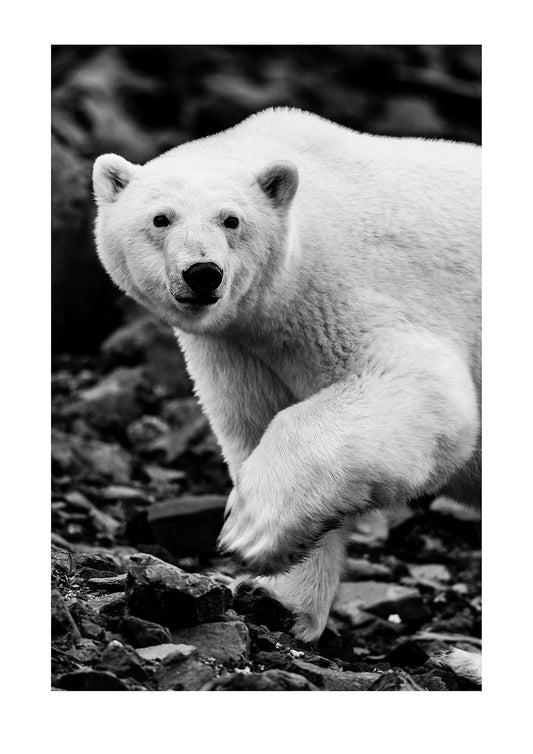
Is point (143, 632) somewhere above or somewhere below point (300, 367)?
below

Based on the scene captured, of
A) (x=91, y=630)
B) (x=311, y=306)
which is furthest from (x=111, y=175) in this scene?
(x=91, y=630)

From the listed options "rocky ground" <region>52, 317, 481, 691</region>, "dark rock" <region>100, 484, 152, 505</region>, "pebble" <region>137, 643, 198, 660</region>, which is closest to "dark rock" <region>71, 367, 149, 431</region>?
"rocky ground" <region>52, 317, 481, 691</region>

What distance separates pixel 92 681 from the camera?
4.26 meters

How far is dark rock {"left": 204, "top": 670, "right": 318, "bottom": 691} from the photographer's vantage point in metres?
4.26

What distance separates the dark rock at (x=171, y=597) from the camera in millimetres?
4531

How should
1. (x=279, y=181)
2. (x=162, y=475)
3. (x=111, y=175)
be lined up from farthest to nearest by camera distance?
(x=162, y=475) → (x=111, y=175) → (x=279, y=181)

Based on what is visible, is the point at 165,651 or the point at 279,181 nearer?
the point at 165,651

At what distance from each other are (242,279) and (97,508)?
3499mm

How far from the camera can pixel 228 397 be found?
5406mm

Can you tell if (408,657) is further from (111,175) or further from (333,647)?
(111,175)

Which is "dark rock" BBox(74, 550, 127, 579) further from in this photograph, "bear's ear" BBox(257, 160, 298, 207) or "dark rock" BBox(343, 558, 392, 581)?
"dark rock" BBox(343, 558, 392, 581)

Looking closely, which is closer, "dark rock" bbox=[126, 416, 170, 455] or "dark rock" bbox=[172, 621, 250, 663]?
"dark rock" bbox=[172, 621, 250, 663]

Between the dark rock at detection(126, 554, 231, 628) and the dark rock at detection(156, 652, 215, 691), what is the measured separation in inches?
9.0

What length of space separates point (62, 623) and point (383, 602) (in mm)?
2880
